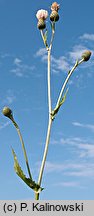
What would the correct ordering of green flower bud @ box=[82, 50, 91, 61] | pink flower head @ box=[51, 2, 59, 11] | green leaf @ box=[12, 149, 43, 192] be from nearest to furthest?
green leaf @ box=[12, 149, 43, 192] < green flower bud @ box=[82, 50, 91, 61] < pink flower head @ box=[51, 2, 59, 11]

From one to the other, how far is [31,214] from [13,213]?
0.21 meters

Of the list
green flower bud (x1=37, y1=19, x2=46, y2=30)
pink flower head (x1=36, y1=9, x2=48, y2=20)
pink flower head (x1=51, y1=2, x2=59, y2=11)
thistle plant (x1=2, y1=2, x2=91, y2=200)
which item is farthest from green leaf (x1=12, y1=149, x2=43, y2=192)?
pink flower head (x1=51, y1=2, x2=59, y2=11)

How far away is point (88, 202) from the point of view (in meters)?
5.76

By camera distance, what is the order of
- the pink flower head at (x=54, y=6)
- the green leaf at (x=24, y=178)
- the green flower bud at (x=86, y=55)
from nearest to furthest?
the green leaf at (x=24, y=178) → the green flower bud at (x=86, y=55) → the pink flower head at (x=54, y=6)

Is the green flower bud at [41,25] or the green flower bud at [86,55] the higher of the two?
the green flower bud at [41,25]

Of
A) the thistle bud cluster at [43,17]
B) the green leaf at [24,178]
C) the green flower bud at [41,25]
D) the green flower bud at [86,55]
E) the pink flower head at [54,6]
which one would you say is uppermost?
the pink flower head at [54,6]

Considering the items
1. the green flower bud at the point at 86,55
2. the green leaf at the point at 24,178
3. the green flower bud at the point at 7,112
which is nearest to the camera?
the green leaf at the point at 24,178

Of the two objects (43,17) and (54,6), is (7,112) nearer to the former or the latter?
(43,17)

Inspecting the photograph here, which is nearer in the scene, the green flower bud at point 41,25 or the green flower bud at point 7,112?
the green flower bud at point 7,112

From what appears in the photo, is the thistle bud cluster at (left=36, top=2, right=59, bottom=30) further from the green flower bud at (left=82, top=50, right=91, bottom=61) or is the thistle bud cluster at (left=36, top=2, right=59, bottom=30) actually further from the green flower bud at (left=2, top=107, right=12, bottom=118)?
the green flower bud at (left=2, top=107, right=12, bottom=118)

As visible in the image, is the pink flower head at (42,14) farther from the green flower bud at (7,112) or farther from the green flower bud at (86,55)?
the green flower bud at (7,112)

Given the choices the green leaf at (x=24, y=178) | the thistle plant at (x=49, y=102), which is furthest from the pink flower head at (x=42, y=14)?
the green leaf at (x=24, y=178)

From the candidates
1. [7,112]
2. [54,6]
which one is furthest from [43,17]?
[7,112]

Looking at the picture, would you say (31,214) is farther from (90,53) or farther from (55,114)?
(90,53)
